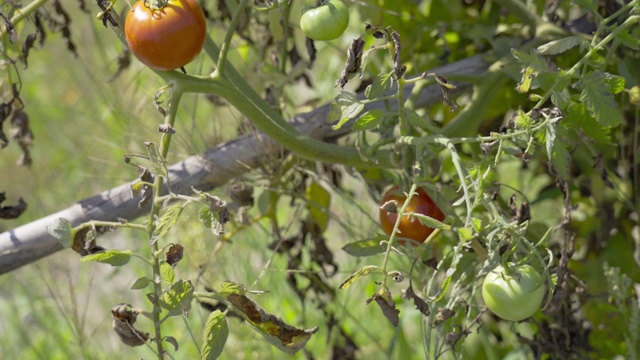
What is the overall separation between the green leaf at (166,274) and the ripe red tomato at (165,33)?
9.5 inches

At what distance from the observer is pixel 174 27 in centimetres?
100

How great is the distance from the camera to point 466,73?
4.92 feet

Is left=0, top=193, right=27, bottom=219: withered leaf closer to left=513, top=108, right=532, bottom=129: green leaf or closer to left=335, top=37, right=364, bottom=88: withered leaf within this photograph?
left=335, top=37, right=364, bottom=88: withered leaf

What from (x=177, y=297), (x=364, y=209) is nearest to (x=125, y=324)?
(x=177, y=297)

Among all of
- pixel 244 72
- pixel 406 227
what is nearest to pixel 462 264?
pixel 406 227

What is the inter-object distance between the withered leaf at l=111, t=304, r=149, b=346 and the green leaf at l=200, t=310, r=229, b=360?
0.08 metres

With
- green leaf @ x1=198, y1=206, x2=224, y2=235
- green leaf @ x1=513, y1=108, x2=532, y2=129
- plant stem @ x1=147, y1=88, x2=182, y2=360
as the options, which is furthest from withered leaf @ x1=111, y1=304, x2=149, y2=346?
green leaf @ x1=513, y1=108, x2=532, y2=129

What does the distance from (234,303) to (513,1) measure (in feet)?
2.58

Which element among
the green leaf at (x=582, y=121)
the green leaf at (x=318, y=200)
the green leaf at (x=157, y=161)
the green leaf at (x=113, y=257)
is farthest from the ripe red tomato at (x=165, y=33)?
the green leaf at (x=318, y=200)

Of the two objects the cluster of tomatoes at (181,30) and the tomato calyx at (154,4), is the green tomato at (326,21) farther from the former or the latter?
the tomato calyx at (154,4)

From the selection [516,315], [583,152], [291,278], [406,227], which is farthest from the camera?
[291,278]

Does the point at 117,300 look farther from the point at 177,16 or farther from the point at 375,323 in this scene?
the point at 177,16

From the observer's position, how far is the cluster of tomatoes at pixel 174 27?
976 millimetres

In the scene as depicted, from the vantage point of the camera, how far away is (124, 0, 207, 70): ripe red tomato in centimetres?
99
